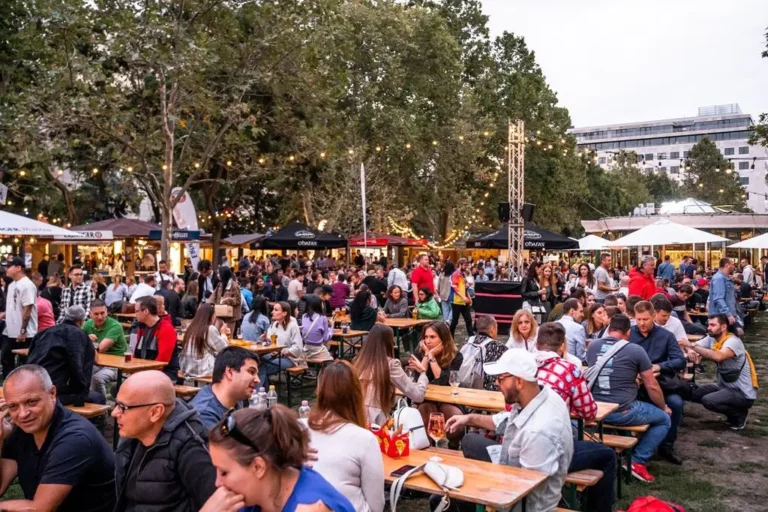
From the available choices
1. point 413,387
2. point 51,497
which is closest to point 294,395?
point 413,387

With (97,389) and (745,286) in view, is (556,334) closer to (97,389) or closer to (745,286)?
(97,389)

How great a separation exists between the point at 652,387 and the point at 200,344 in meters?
4.76

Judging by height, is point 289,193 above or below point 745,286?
above

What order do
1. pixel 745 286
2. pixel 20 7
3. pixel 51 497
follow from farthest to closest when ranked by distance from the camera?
pixel 20 7, pixel 745 286, pixel 51 497

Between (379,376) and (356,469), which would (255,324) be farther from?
(356,469)

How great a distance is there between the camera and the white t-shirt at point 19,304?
9266mm

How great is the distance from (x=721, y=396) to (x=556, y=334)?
3.36 meters

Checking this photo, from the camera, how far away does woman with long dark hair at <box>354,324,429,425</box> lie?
5.17 m

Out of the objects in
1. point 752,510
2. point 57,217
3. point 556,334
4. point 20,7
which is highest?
point 20,7

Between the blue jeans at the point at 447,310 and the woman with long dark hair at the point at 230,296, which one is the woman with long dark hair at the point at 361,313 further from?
the blue jeans at the point at 447,310

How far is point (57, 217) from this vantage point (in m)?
35.5

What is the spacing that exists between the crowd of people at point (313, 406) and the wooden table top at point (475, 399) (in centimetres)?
14

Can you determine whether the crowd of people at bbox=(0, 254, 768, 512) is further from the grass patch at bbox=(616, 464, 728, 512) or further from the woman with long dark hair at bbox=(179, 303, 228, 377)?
the grass patch at bbox=(616, 464, 728, 512)

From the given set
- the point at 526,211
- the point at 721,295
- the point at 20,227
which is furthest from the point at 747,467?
the point at 20,227
